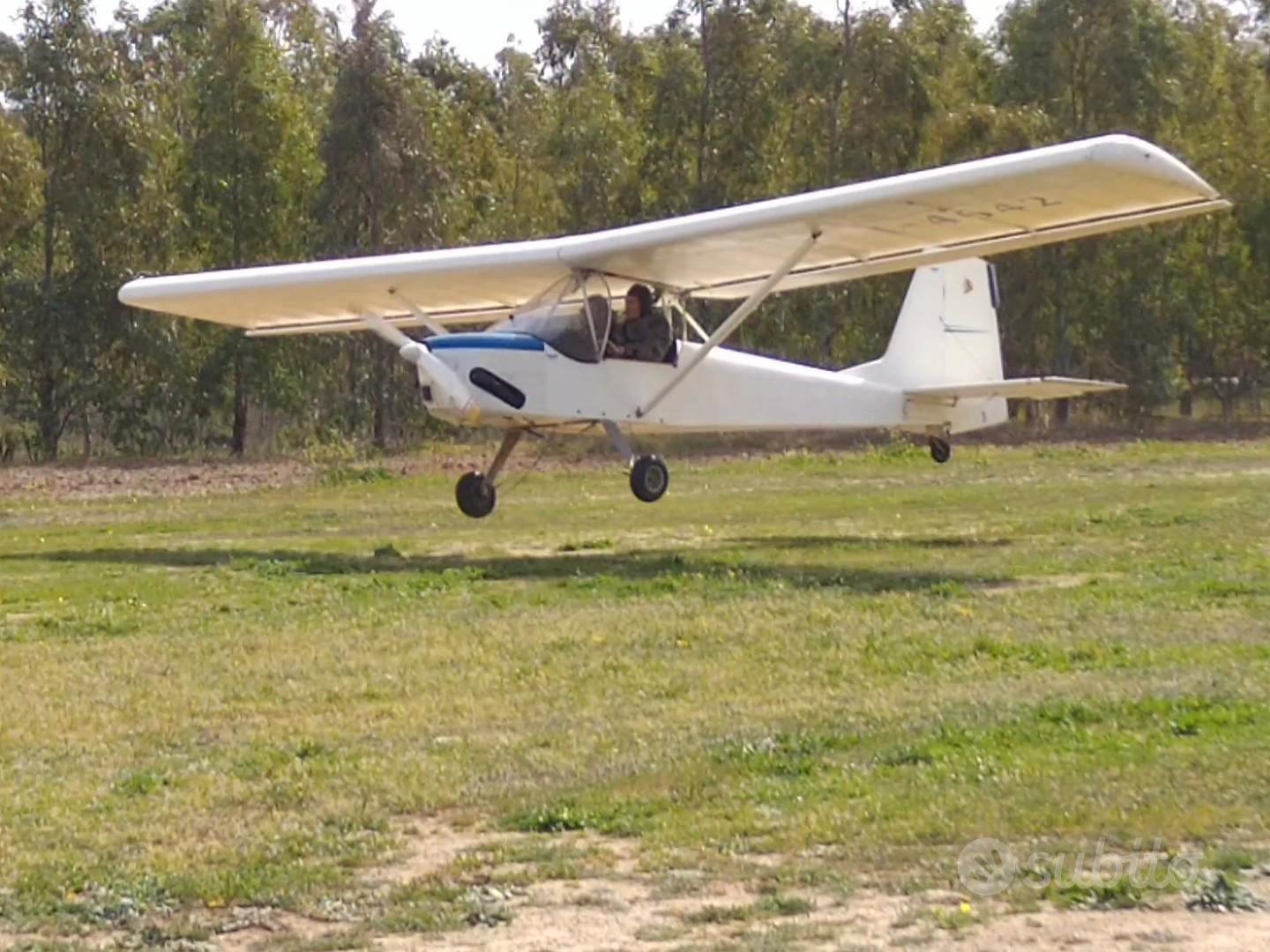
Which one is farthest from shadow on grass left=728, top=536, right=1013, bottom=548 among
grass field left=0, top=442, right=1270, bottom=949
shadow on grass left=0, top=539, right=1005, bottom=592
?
shadow on grass left=0, top=539, right=1005, bottom=592

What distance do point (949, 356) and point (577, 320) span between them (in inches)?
228

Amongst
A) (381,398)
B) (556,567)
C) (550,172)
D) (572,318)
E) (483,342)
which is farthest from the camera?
(550,172)

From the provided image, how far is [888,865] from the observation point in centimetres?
643

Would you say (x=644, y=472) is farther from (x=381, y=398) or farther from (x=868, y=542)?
(x=381, y=398)

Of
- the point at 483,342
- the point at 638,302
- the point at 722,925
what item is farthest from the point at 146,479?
the point at 722,925

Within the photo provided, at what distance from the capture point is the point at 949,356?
22.5 meters

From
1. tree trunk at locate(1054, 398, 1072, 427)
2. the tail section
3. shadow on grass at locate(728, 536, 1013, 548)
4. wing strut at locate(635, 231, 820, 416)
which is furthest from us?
tree trunk at locate(1054, 398, 1072, 427)

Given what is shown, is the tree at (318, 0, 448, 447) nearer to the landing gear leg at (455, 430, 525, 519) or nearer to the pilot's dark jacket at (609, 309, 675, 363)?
the landing gear leg at (455, 430, 525, 519)

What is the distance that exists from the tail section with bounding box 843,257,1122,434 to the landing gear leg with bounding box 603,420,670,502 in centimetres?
362

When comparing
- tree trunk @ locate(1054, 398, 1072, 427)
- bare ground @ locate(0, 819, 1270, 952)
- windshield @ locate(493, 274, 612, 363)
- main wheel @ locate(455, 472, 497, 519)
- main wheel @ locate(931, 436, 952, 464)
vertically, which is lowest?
bare ground @ locate(0, 819, 1270, 952)

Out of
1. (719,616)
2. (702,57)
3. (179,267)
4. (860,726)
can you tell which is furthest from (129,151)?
(860,726)

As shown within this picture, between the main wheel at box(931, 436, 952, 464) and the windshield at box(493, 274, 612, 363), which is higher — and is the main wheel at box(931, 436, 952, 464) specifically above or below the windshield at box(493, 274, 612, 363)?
below

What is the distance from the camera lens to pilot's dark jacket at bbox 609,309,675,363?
1880cm

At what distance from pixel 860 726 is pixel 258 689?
3.24 m
